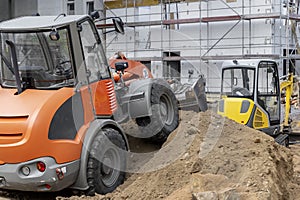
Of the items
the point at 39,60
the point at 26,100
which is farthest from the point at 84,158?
the point at 39,60

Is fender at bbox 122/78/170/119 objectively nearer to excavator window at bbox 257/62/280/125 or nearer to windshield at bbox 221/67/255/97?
windshield at bbox 221/67/255/97

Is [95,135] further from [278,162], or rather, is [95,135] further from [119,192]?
[278,162]

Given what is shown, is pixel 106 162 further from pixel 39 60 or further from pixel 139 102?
pixel 39 60

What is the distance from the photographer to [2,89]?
17.4ft

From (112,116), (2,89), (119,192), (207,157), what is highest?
(2,89)

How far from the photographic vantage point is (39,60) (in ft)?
17.3

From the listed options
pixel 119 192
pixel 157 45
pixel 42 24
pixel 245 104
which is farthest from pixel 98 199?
pixel 157 45

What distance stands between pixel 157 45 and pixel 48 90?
12.9 m

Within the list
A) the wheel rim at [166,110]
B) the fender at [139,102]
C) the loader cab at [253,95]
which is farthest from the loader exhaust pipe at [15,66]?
the loader cab at [253,95]

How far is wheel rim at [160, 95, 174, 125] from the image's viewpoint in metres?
6.44

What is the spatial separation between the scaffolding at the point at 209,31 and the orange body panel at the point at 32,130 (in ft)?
35.8

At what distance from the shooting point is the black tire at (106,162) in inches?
197

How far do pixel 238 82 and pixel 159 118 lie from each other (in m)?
3.04

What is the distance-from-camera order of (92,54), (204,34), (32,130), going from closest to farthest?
1. (32,130)
2. (92,54)
3. (204,34)
